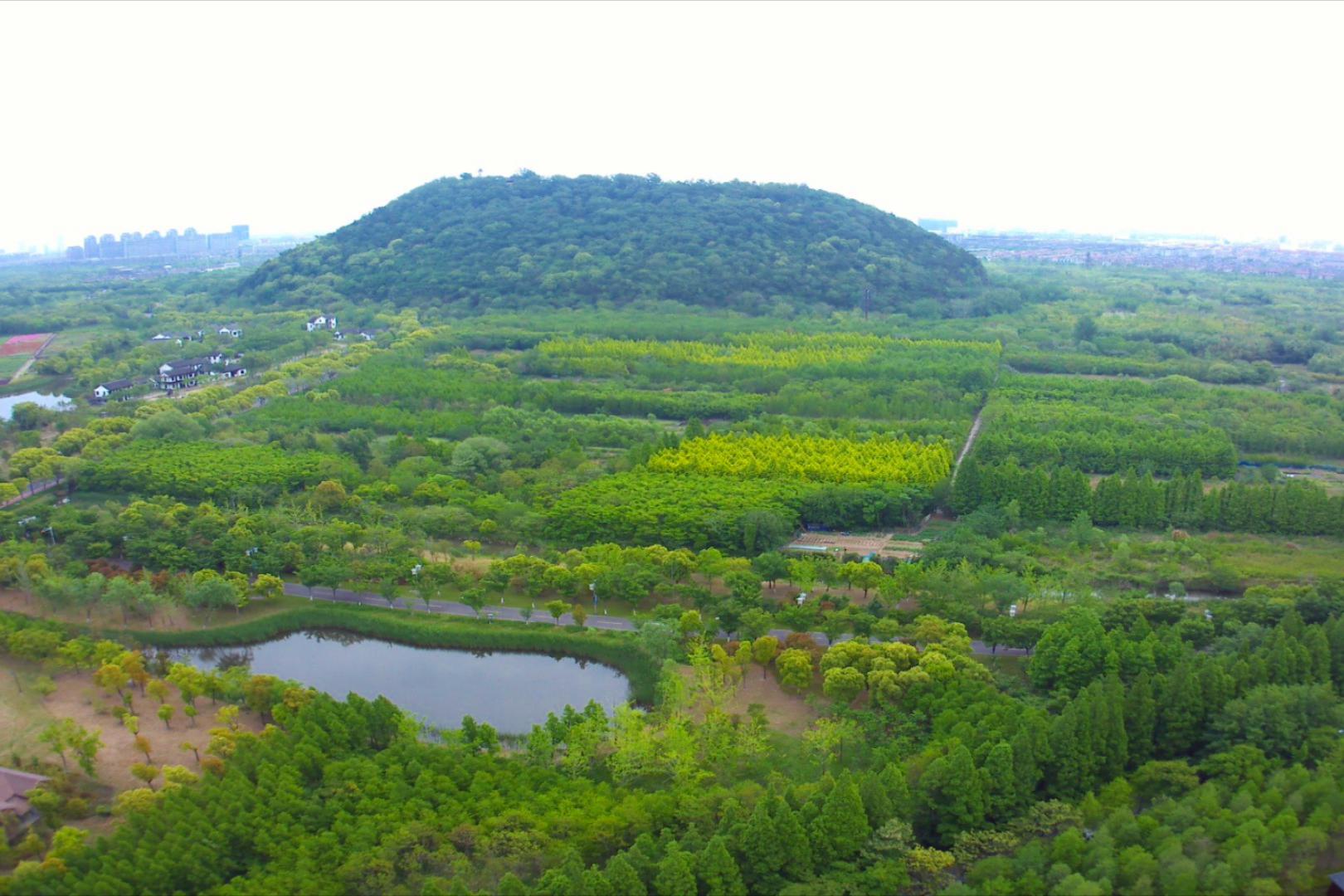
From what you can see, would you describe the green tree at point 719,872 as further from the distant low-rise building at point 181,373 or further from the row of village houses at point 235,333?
the row of village houses at point 235,333

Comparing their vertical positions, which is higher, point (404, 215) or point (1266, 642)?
point (404, 215)

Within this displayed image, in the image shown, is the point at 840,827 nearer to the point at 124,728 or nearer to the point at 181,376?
the point at 124,728

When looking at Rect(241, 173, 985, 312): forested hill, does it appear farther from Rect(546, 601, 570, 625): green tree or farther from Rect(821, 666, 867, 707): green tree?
Rect(821, 666, 867, 707): green tree

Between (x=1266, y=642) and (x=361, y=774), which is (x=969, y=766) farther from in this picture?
(x=361, y=774)

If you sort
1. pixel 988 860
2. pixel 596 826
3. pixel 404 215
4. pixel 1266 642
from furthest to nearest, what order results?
pixel 404 215, pixel 1266 642, pixel 596 826, pixel 988 860

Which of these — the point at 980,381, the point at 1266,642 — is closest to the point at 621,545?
the point at 1266,642

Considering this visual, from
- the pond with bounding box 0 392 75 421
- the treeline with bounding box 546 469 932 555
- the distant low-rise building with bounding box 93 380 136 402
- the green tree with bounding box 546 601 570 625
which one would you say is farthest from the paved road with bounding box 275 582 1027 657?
the pond with bounding box 0 392 75 421

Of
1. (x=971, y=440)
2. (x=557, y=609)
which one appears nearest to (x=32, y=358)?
(x=557, y=609)
